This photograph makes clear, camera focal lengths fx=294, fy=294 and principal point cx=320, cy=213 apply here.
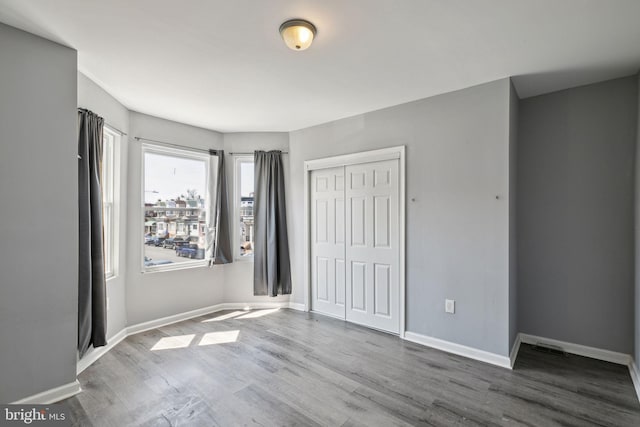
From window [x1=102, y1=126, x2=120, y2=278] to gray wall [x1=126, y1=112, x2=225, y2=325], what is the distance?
0.21m

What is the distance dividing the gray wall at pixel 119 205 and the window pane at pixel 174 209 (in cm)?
29

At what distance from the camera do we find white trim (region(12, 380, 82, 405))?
2.07 meters

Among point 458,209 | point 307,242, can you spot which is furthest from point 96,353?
point 458,209

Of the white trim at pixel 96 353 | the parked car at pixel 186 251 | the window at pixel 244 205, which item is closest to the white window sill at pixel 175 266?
the parked car at pixel 186 251

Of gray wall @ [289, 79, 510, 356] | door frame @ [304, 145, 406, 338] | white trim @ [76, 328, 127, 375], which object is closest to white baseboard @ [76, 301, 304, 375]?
white trim @ [76, 328, 127, 375]

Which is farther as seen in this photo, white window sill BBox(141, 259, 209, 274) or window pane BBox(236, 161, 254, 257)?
window pane BBox(236, 161, 254, 257)

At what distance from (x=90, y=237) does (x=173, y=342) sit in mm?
1438

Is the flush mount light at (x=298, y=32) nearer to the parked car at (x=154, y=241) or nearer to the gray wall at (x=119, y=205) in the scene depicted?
the gray wall at (x=119, y=205)

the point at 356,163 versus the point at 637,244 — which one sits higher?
the point at 356,163

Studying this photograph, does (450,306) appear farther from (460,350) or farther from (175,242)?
(175,242)

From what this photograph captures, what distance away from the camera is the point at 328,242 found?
4.09 m

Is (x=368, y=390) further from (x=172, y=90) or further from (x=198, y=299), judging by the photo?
(x=172, y=90)

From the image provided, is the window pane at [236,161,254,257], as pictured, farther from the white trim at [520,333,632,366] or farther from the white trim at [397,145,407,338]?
the white trim at [520,333,632,366]

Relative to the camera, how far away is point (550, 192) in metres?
3.09
